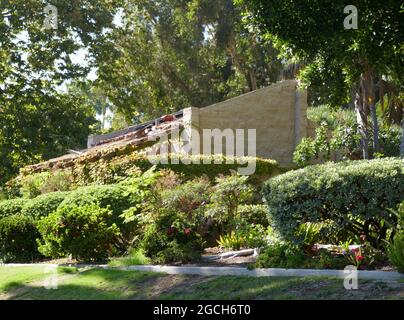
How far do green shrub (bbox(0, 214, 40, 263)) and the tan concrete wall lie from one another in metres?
8.66

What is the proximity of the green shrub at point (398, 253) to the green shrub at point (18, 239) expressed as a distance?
8.87 metres

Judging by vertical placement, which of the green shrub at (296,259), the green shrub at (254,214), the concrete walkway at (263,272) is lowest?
the concrete walkway at (263,272)

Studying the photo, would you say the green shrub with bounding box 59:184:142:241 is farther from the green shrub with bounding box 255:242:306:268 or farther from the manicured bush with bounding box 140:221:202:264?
the green shrub with bounding box 255:242:306:268

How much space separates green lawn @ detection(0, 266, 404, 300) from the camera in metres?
7.83

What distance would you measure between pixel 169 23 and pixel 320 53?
26.7 m

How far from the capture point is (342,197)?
9.34 meters

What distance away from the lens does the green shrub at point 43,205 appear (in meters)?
15.7

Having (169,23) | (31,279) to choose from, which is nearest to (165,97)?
(169,23)

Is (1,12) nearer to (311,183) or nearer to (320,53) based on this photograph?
(320,53)

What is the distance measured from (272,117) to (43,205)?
998 cm

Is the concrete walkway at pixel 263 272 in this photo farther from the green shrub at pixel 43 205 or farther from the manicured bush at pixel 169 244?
the green shrub at pixel 43 205

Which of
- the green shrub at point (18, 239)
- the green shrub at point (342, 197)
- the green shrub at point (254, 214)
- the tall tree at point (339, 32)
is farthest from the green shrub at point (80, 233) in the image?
the tall tree at point (339, 32)

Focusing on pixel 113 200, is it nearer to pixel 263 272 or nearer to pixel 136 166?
pixel 136 166
